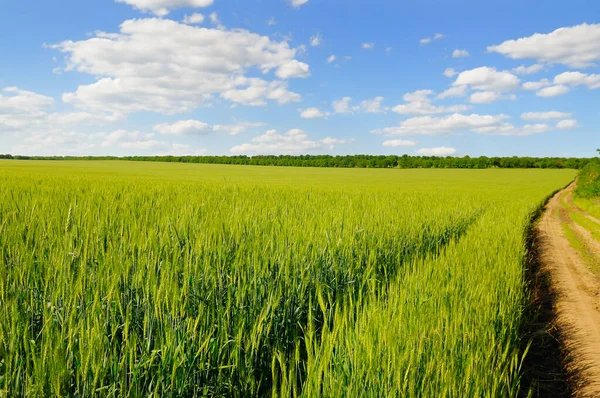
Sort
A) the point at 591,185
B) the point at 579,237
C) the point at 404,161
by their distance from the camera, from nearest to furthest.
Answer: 1. the point at 579,237
2. the point at 591,185
3. the point at 404,161

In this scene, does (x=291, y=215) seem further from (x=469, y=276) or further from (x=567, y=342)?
(x=567, y=342)

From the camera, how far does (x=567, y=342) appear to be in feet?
14.4

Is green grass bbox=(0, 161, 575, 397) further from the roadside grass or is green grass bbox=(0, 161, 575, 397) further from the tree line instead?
the tree line

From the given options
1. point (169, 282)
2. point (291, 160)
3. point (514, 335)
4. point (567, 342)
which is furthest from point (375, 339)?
point (291, 160)

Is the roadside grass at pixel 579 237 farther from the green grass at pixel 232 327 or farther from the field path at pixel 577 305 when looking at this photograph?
the green grass at pixel 232 327

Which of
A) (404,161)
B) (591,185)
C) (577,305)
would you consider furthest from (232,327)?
(404,161)

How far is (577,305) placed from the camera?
18.7ft

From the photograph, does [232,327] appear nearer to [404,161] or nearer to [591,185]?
[591,185]

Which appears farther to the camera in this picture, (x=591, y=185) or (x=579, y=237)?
(x=591, y=185)

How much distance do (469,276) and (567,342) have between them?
5.17 ft

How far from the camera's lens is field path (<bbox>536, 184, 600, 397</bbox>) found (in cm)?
375

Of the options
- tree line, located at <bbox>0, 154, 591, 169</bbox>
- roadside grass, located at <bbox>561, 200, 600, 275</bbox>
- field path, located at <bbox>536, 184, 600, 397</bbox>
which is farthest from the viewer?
tree line, located at <bbox>0, 154, 591, 169</bbox>

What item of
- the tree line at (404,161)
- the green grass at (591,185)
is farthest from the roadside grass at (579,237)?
the tree line at (404,161)

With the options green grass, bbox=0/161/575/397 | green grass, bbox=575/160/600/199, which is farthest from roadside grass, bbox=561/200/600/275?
green grass, bbox=0/161/575/397
